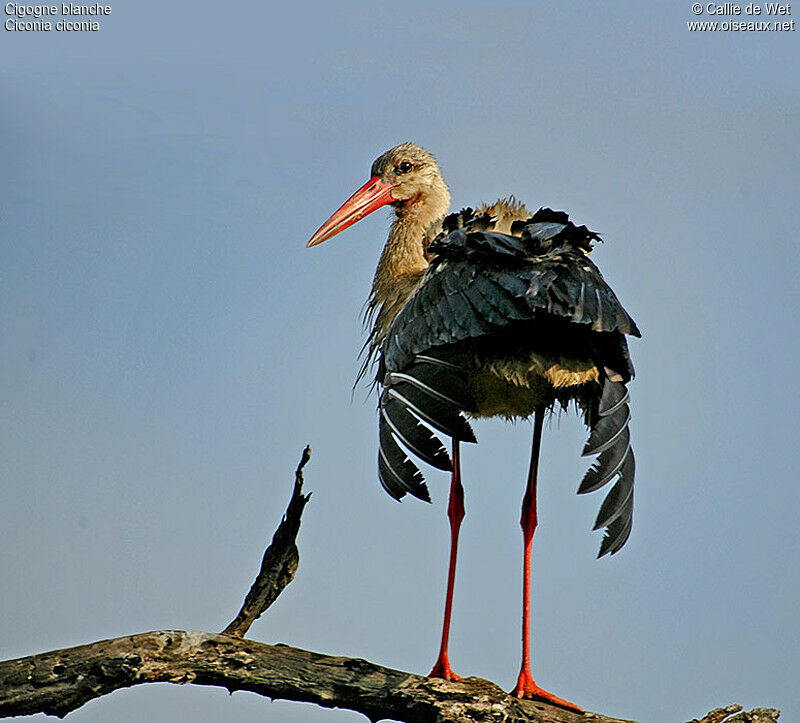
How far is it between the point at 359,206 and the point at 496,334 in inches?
95.2

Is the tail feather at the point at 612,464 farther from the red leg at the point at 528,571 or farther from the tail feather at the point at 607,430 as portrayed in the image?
the red leg at the point at 528,571

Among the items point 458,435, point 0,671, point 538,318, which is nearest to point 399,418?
point 458,435

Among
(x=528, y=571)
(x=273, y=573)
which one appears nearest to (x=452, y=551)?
(x=528, y=571)

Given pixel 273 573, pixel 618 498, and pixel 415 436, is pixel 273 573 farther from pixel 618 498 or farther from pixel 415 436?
pixel 618 498

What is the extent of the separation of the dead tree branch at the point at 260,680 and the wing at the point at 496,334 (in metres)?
0.53

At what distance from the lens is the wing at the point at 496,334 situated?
442cm

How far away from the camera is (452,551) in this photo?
5.71 m

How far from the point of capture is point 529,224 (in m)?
5.14

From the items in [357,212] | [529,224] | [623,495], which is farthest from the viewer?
[357,212]

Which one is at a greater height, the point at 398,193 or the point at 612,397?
the point at 398,193

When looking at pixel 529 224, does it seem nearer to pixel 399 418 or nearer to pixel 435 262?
pixel 435 262

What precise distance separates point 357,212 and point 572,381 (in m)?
2.39

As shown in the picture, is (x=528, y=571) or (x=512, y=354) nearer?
(x=512, y=354)

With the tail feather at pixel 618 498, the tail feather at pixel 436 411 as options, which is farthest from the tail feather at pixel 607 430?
the tail feather at pixel 436 411
